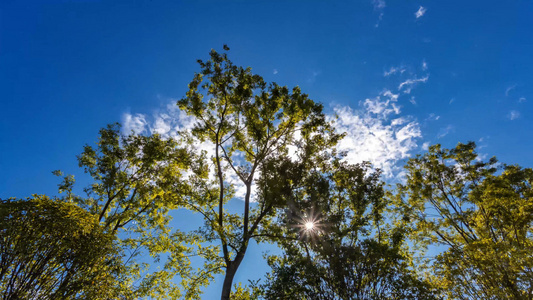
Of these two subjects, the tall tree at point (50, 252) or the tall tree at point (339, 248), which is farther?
the tall tree at point (339, 248)

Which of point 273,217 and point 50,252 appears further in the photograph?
point 273,217

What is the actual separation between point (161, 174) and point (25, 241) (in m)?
10.4

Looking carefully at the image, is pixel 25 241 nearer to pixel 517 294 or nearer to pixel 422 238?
pixel 517 294

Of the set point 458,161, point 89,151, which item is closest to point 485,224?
point 458,161

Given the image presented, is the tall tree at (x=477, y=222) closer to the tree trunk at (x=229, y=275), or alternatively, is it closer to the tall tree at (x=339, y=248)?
the tall tree at (x=339, y=248)

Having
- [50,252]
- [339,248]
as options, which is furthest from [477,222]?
[50,252]

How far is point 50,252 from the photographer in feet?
20.6

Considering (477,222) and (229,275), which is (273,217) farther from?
(477,222)

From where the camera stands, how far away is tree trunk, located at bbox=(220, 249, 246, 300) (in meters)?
10.9

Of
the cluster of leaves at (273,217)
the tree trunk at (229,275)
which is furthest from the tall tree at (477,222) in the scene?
the tree trunk at (229,275)

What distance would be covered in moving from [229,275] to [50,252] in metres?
7.70

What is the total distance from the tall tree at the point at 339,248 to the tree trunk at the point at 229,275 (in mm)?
1911

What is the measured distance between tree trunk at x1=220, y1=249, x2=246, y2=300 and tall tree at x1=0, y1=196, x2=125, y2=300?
5.22 m

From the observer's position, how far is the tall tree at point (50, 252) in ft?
19.0
